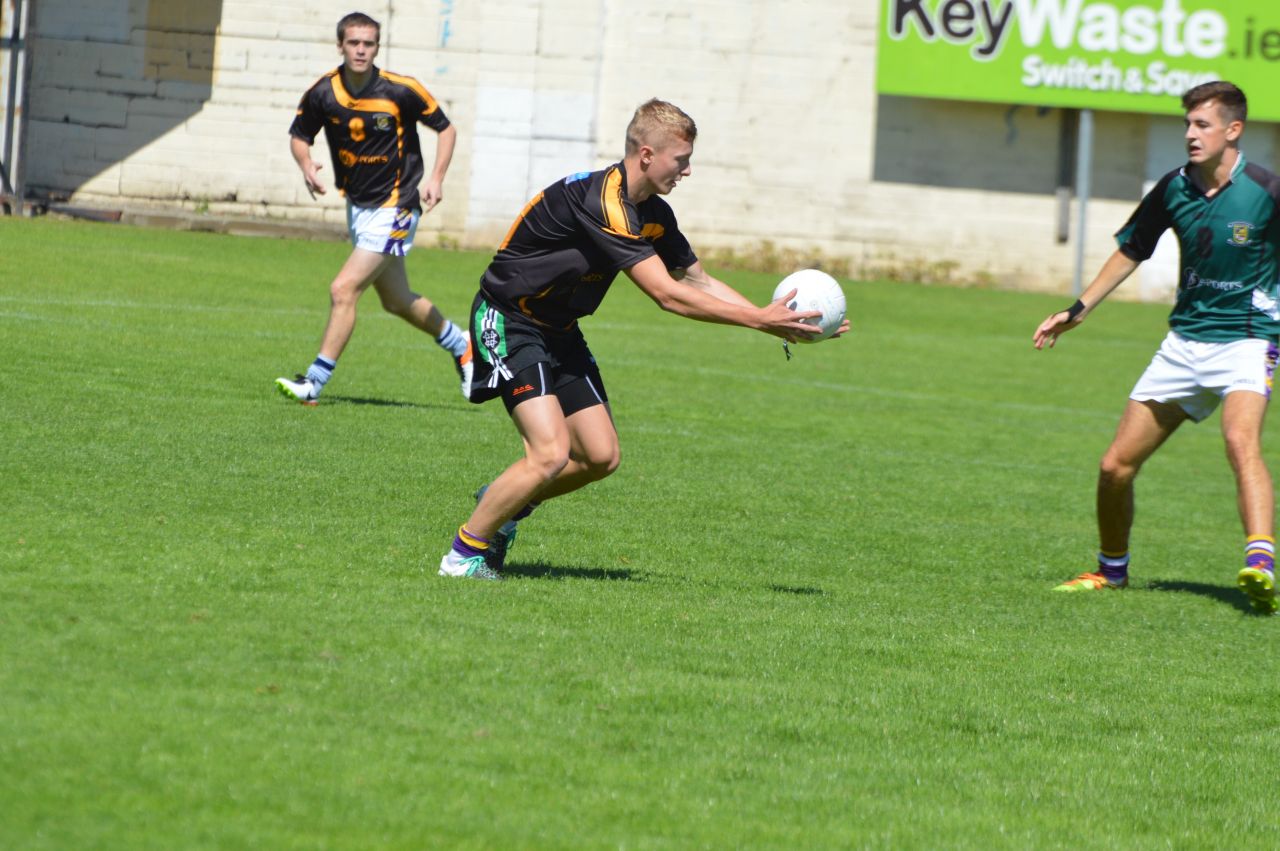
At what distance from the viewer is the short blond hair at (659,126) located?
20.1 feet

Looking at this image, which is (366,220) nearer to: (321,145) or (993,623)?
(993,623)

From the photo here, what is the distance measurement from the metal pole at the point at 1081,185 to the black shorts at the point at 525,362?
19.7 m

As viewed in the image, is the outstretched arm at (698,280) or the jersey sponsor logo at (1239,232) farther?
the jersey sponsor logo at (1239,232)

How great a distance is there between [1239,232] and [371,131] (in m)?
5.83

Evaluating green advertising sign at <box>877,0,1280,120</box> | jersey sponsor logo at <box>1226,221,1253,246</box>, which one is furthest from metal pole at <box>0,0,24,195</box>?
jersey sponsor logo at <box>1226,221,1253,246</box>

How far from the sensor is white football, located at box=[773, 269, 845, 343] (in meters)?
6.44

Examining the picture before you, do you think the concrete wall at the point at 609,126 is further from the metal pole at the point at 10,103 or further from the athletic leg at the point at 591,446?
the athletic leg at the point at 591,446

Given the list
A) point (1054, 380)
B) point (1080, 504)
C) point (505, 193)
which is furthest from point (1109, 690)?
point (505, 193)

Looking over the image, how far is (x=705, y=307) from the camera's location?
20.5 ft

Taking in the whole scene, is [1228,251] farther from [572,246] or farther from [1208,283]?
[572,246]

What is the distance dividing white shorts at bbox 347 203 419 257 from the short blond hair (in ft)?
16.6

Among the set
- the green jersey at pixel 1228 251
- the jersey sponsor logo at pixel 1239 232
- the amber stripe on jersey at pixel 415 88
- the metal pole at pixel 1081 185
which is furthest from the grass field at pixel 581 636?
the metal pole at pixel 1081 185

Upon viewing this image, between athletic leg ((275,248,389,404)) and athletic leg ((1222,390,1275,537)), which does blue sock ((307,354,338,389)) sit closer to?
athletic leg ((275,248,389,404))

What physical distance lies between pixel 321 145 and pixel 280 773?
20.9 metres
